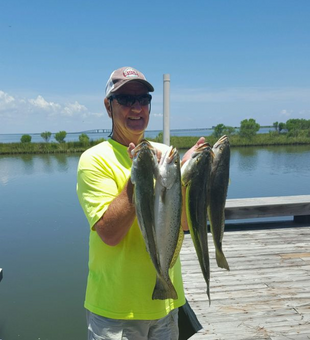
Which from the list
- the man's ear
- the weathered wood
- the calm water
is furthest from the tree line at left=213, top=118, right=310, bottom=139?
the man's ear

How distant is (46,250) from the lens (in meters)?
10.4

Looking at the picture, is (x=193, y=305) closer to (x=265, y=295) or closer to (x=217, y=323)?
(x=217, y=323)

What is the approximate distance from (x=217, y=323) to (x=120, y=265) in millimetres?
2538

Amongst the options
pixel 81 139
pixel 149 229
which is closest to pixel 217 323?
pixel 149 229

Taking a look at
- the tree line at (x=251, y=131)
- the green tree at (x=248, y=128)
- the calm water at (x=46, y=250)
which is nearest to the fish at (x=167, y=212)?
the calm water at (x=46, y=250)

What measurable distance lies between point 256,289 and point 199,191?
355cm

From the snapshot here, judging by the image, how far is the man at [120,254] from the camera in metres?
2.03

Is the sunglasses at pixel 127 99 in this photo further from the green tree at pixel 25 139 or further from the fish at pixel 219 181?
the green tree at pixel 25 139

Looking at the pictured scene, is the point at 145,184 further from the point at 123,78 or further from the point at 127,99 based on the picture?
the point at 123,78

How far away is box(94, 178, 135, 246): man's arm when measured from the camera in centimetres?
178

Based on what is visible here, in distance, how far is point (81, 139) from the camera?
43.6 meters

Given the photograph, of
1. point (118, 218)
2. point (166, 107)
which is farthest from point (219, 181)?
point (166, 107)

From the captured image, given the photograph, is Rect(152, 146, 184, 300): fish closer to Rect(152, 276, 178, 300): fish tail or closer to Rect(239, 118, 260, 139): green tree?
Rect(152, 276, 178, 300): fish tail

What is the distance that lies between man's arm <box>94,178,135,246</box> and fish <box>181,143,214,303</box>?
0.34m
